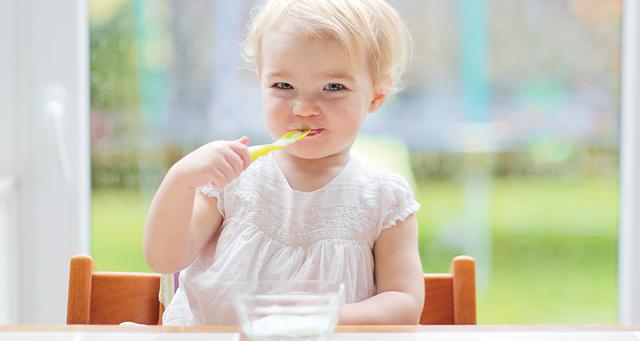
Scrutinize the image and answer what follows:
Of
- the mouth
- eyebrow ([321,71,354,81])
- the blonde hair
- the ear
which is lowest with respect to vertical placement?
the mouth

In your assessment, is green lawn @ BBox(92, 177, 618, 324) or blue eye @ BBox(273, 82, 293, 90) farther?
green lawn @ BBox(92, 177, 618, 324)

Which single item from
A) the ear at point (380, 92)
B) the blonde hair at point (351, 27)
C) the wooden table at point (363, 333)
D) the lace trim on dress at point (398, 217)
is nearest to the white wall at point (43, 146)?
the blonde hair at point (351, 27)

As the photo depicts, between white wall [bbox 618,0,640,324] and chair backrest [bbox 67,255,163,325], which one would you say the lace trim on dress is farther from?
white wall [bbox 618,0,640,324]

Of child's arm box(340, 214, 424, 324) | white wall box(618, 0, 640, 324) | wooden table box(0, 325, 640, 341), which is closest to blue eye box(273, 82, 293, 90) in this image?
child's arm box(340, 214, 424, 324)

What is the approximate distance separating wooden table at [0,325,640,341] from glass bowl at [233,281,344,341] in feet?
0.18

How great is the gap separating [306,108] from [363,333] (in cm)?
38

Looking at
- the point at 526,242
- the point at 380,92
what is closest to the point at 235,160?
the point at 380,92

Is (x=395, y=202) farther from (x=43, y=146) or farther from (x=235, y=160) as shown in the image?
(x=43, y=146)

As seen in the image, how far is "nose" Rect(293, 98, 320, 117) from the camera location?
126 cm

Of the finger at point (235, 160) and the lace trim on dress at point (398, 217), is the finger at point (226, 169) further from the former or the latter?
the lace trim on dress at point (398, 217)

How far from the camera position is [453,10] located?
218 centimetres

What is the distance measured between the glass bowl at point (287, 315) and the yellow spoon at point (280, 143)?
25 centimetres

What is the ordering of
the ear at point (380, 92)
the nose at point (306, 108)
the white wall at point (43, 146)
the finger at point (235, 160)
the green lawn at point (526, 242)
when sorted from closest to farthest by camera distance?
the finger at point (235, 160) < the nose at point (306, 108) < the ear at point (380, 92) < the white wall at point (43, 146) < the green lawn at point (526, 242)

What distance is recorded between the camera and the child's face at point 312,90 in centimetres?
126
